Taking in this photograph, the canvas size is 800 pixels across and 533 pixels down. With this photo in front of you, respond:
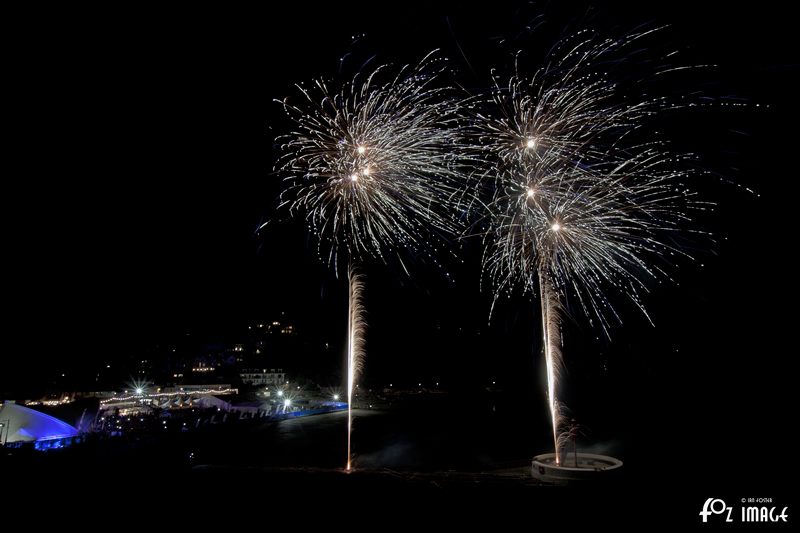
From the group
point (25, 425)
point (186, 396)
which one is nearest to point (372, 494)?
point (25, 425)

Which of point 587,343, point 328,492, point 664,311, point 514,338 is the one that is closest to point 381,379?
point 514,338

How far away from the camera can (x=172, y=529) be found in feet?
14.5

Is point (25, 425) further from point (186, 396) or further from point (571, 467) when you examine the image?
point (186, 396)

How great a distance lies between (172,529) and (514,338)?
334 feet

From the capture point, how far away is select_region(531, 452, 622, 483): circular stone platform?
35.8 ft

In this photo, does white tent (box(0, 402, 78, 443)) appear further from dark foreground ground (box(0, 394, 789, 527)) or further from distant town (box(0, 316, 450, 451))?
dark foreground ground (box(0, 394, 789, 527))

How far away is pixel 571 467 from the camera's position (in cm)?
1271

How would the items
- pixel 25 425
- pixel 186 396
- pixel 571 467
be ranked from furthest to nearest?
pixel 186 396 → pixel 25 425 → pixel 571 467

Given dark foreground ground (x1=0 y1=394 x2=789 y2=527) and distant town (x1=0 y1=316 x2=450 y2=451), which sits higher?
dark foreground ground (x1=0 y1=394 x2=789 y2=527)

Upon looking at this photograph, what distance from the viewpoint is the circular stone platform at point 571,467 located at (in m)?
10.9

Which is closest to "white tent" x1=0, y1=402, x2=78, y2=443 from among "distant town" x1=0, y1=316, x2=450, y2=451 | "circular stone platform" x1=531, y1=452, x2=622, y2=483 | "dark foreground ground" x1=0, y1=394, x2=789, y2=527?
"distant town" x1=0, y1=316, x2=450, y2=451

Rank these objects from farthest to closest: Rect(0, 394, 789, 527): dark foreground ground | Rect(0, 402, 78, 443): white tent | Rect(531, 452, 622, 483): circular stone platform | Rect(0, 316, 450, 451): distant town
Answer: Rect(0, 316, 450, 451): distant town, Rect(0, 402, 78, 443): white tent, Rect(531, 452, 622, 483): circular stone platform, Rect(0, 394, 789, 527): dark foreground ground

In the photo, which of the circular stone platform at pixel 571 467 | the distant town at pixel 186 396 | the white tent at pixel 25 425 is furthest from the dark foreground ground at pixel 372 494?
the white tent at pixel 25 425

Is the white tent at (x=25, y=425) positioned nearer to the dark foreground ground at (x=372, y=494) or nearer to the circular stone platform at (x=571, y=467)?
the dark foreground ground at (x=372, y=494)
